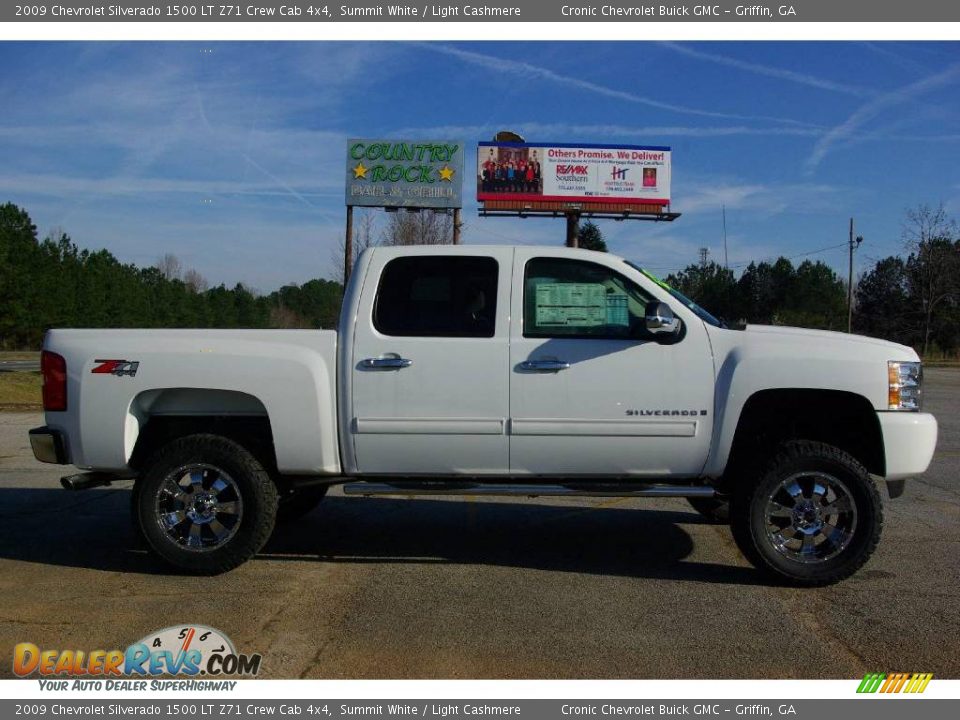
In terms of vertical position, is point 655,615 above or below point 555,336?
below

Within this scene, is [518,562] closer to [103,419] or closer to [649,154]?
[103,419]

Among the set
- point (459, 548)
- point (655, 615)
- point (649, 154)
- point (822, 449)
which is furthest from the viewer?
point (649, 154)

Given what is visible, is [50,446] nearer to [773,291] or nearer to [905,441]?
[905,441]

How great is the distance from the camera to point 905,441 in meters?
5.06

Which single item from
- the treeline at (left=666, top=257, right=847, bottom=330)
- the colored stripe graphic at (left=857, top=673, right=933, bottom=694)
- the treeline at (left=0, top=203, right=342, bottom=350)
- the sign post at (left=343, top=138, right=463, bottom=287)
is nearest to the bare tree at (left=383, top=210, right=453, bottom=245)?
the sign post at (left=343, top=138, right=463, bottom=287)

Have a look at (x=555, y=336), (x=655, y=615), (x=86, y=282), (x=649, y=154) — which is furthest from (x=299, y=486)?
(x=86, y=282)

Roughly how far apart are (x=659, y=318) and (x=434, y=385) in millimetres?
1428

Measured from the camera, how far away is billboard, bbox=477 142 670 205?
31.8 m

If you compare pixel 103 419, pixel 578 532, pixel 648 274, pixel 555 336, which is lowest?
pixel 578 532

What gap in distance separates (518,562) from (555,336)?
162cm

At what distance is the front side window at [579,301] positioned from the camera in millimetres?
5258

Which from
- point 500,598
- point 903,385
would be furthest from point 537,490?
point 903,385

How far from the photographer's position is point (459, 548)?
6062 millimetres
